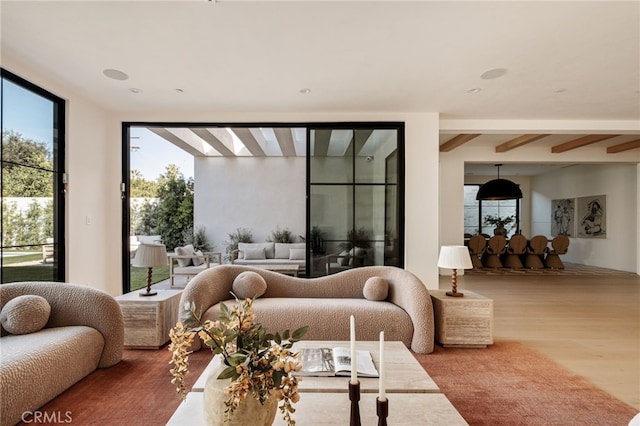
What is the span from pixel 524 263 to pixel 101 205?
9.01 m

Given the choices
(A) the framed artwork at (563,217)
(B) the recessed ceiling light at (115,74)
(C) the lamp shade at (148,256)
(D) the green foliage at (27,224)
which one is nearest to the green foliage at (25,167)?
(D) the green foliage at (27,224)

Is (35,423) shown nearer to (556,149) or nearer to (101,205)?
(101,205)

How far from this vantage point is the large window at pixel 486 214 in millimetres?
11102

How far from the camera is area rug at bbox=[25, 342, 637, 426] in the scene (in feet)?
6.40

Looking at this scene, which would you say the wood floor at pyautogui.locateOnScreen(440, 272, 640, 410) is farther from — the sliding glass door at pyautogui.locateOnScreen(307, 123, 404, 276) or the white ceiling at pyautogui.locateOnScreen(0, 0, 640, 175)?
the white ceiling at pyautogui.locateOnScreen(0, 0, 640, 175)

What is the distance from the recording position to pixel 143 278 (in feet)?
25.5

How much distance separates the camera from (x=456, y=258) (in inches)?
126

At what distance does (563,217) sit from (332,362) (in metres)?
10.7

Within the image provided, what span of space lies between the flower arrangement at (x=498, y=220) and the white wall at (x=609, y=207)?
107 cm

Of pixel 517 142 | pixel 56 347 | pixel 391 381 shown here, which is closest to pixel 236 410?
pixel 391 381

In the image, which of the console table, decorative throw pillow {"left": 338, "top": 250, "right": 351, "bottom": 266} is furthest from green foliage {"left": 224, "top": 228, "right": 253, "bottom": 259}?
the console table

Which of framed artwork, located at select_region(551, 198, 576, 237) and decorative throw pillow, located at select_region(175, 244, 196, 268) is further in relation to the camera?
framed artwork, located at select_region(551, 198, 576, 237)

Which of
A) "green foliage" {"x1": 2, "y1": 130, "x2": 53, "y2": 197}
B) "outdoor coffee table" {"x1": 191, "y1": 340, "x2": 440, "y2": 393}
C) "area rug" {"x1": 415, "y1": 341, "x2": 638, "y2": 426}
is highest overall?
"green foliage" {"x1": 2, "y1": 130, "x2": 53, "y2": 197}

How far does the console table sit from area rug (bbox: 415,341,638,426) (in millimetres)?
107
